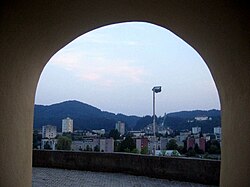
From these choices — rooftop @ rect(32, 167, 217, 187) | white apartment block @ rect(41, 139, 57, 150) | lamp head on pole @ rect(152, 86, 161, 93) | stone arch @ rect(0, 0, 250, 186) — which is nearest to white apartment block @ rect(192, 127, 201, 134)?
lamp head on pole @ rect(152, 86, 161, 93)

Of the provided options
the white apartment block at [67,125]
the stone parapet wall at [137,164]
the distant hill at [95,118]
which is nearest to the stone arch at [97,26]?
the stone parapet wall at [137,164]

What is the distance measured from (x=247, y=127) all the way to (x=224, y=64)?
1009 millimetres

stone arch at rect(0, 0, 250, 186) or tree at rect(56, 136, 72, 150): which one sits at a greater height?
stone arch at rect(0, 0, 250, 186)

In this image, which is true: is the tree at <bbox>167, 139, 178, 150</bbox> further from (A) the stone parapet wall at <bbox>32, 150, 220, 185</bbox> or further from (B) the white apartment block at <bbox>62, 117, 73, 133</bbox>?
(B) the white apartment block at <bbox>62, 117, 73, 133</bbox>

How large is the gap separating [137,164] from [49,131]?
24.1 feet

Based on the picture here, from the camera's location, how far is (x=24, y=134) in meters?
4.67

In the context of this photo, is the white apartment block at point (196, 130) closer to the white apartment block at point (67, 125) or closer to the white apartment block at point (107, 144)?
the white apartment block at point (107, 144)

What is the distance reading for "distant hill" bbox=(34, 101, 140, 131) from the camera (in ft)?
70.5

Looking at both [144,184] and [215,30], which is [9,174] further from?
[144,184]

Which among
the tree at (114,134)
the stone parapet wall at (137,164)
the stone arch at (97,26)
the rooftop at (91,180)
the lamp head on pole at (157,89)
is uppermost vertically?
the lamp head on pole at (157,89)

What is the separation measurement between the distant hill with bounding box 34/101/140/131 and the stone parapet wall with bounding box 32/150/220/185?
5.25 meters

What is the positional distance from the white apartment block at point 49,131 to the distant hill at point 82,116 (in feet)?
1.53

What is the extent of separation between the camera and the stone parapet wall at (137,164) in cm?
1040

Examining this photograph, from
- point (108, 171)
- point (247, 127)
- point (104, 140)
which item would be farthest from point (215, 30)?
point (104, 140)
